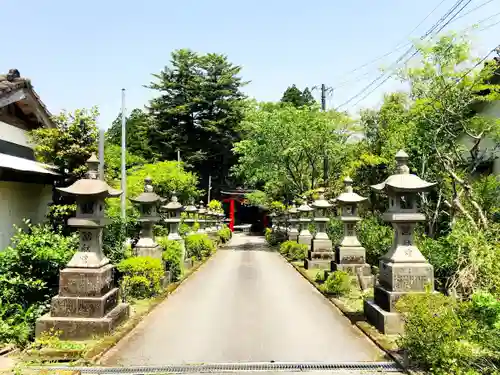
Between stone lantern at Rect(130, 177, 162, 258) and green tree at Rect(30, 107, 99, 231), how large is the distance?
1936 millimetres

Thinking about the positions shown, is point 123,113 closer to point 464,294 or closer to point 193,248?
point 193,248

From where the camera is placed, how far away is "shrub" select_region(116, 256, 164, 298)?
A: 11.5m

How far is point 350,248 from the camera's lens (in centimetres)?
1489

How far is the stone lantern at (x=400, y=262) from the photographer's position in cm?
842

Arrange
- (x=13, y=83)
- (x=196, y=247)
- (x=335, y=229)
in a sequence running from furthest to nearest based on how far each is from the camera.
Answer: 1. (x=335, y=229)
2. (x=196, y=247)
3. (x=13, y=83)

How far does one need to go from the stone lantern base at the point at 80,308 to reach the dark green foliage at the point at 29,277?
0.62m

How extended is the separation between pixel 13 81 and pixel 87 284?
6402 millimetres

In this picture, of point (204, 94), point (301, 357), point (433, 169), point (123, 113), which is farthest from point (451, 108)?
point (204, 94)

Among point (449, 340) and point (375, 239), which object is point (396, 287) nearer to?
point (449, 340)

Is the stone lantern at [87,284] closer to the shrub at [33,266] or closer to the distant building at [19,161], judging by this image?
the shrub at [33,266]

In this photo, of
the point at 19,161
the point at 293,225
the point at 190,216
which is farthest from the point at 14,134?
the point at 293,225

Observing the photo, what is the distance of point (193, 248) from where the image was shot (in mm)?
21578

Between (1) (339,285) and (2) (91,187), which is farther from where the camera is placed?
(1) (339,285)

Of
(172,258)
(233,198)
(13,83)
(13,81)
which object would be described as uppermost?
(13,81)
